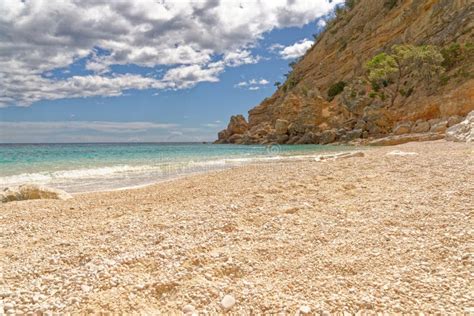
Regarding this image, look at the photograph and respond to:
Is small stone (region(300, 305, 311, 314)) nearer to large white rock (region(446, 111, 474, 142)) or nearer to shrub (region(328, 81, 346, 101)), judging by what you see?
large white rock (region(446, 111, 474, 142))

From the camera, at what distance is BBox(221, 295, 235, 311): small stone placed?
2.67 m

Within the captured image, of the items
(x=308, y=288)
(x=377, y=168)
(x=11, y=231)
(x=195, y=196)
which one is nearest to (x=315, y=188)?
(x=195, y=196)

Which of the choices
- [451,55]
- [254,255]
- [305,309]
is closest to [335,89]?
[451,55]

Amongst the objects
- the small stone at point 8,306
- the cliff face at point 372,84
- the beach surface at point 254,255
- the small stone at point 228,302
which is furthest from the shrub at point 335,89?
the small stone at point 8,306

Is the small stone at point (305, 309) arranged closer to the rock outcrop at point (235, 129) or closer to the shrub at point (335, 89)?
the shrub at point (335, 89)

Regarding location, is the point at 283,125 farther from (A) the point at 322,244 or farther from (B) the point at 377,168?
(A) the point at 322,244

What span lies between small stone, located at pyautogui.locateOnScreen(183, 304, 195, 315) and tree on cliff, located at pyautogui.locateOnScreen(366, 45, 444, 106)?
40.0m

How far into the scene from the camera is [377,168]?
9609 millimetres

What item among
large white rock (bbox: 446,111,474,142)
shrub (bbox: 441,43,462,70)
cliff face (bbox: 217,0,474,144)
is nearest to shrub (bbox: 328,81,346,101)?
cliff face (bbox: 217,0,474,144)

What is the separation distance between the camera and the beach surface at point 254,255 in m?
2.72

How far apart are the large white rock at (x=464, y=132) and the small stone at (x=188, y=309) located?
19.4 m

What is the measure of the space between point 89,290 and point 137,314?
58 centimetres

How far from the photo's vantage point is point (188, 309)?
2.70 metres

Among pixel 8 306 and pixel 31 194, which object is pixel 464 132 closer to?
pixel 31 194
